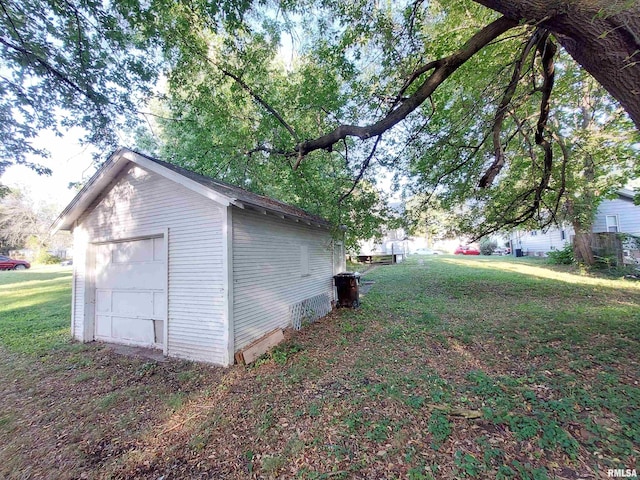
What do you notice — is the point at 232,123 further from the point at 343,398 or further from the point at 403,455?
the point at 403,455

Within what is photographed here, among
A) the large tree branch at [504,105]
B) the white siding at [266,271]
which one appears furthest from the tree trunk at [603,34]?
the white siding at [266,271]

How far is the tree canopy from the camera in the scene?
383 centimetres

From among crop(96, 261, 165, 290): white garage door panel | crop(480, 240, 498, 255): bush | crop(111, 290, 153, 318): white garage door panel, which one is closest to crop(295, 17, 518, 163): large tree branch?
crop(96, 261, 165, 290): white garage door panel

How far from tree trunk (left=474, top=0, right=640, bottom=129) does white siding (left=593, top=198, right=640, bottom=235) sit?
18057 mm

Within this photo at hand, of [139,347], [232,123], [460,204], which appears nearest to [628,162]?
[460,204]

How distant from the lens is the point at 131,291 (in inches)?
236

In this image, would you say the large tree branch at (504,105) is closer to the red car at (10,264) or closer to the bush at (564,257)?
the bush at (564,257)

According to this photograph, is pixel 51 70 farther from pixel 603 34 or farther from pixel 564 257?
pixel 564 257

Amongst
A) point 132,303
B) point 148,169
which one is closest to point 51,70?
point 148,169

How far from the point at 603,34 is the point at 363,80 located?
15.6ft

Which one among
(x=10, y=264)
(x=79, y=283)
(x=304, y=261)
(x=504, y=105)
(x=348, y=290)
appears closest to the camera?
(x=504, y=105)

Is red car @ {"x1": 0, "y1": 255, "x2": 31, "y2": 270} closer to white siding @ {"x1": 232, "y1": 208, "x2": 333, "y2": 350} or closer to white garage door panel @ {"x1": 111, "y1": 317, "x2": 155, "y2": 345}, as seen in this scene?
white garage door panel @ {"x1": 111, "y1": 317, "x2": 155, "y2": 345}

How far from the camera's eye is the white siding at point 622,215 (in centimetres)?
1523

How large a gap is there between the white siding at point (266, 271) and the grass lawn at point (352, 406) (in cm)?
73
